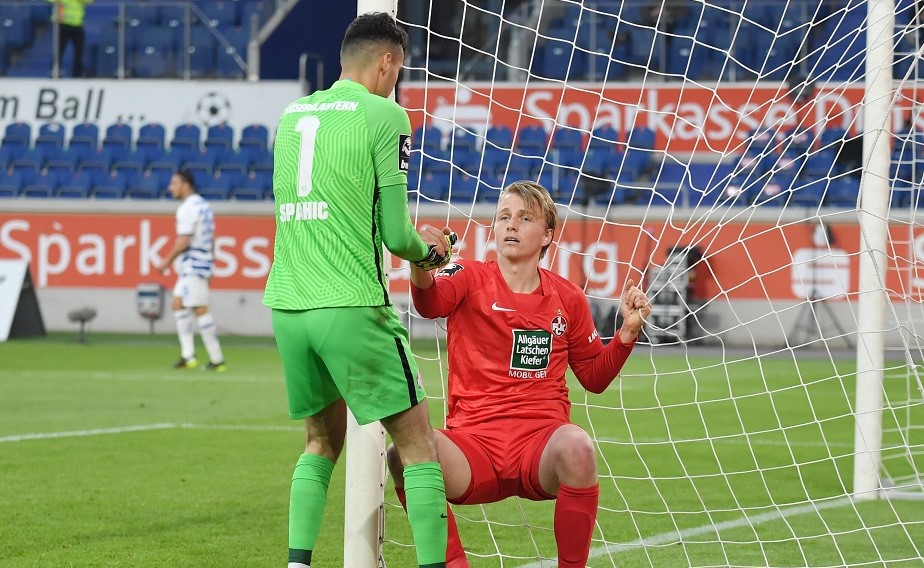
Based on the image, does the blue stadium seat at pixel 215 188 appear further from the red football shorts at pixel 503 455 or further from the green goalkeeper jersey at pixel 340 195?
the green goalkeeper jersey at pixel 340 195

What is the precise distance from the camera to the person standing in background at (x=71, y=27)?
75.8ft

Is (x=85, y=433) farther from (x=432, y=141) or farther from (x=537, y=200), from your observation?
(x=432, y=141)

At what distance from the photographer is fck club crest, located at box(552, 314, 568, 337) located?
15.0 feet

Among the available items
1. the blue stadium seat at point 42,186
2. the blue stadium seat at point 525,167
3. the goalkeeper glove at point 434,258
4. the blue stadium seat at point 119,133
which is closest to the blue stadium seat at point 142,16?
the blue stadium seat at point 119,133

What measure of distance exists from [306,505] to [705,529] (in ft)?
8.28

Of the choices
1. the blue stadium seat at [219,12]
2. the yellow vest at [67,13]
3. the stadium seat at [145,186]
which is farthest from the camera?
the blue stadium seat at [219,12]

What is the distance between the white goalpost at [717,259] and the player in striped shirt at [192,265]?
97.1 inches

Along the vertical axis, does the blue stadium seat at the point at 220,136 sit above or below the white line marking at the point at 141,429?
above

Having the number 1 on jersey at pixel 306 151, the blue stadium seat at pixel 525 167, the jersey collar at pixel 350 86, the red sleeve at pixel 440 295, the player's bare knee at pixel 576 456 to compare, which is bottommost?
the blue stadium seat at pixel 525 167

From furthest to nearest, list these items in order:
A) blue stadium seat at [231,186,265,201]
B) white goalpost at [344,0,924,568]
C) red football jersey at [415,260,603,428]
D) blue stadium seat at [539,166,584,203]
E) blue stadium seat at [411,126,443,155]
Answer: blue stadium seat at [231,186,265,201] → blue stadium seat at [411,126,443,155] → blue stadium seat at [539,166,584,203] → white goalpost at [344,0,924,568] → red football jersey at [415,260,603,428]

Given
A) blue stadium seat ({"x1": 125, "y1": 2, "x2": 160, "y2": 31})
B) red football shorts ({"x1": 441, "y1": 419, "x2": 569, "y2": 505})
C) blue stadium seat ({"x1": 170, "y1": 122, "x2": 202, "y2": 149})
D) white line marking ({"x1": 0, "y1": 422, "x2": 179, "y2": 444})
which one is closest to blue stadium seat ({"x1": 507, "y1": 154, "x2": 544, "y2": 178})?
blue stadium seat ({"x1": 170, "y1": 122, "x2": 202, "y2": 149})

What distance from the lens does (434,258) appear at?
4.06 metres

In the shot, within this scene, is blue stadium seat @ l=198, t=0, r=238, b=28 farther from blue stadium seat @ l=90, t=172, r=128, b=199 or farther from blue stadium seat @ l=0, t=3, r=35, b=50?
→ blue stadium seat @ l=90, t=172, r=128, b=199

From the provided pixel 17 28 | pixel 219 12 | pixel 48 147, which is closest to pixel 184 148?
pixel 48 147
